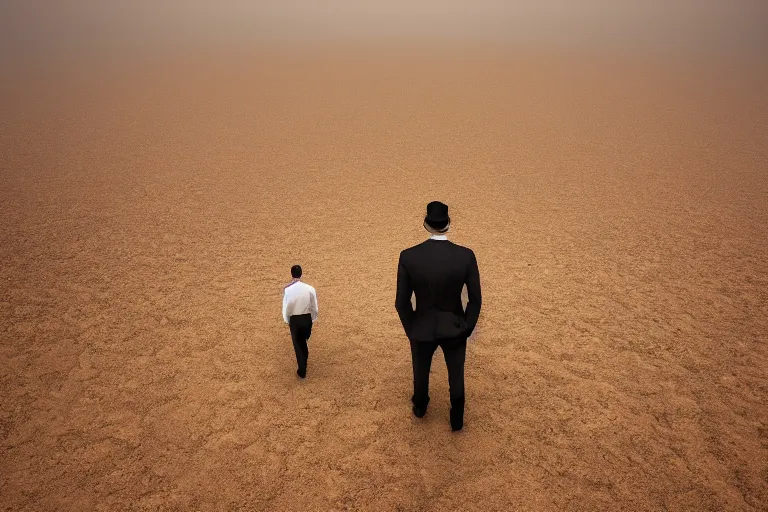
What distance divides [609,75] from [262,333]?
3033 centimetres

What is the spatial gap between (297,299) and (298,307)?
0.11 m

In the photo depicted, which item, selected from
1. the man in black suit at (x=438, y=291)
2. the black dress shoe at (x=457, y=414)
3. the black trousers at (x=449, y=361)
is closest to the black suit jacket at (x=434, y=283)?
the man in black suit at (x=438, y=291)

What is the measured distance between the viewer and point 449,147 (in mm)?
16375

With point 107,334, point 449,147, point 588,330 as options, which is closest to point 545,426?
point 588,330

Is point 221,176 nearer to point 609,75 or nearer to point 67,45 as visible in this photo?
point 609,75

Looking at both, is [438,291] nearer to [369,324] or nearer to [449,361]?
[449,361]

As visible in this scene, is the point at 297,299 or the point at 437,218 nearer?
the point at 437,218

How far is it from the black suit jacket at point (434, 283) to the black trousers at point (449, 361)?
Answer: 11 centimetres

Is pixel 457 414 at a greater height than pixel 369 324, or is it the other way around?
pixel 369 324

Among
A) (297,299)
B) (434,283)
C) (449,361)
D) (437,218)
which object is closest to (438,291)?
(434,283)

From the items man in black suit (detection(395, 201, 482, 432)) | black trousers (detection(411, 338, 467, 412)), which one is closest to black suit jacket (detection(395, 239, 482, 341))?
man in black suit (detection(395, 201, 482, 432))

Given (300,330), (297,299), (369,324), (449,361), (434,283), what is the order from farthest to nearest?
1. (369,324)
2. (300,330)
3. (297,299)
4. (449,361)
5. (434,283)

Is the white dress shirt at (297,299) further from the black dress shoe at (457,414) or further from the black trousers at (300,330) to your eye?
the black dress shoe at (457,414)

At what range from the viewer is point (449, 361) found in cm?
448
